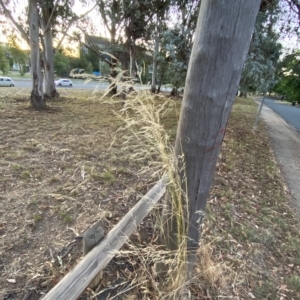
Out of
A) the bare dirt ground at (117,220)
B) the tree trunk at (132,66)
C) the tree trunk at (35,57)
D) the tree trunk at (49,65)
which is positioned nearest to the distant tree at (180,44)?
the tree trunk at (132,66)

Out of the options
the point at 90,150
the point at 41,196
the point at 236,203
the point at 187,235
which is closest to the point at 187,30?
the point at 90,150

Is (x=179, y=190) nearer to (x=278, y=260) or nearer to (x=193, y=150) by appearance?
(x=193, y=150)

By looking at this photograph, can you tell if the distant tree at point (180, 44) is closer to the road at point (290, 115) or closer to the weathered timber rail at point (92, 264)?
the weathered timber rail at point (92, 264)

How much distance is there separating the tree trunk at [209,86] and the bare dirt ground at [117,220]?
1.82ft

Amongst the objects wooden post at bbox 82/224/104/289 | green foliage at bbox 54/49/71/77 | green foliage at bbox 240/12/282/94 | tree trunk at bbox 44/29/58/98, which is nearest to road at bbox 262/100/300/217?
green foliage at bbox 240/12/282/94

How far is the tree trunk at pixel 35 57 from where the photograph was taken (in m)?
6.57

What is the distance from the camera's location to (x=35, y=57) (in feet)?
23.5

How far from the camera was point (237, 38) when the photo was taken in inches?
34.4

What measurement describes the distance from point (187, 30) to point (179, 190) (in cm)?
628

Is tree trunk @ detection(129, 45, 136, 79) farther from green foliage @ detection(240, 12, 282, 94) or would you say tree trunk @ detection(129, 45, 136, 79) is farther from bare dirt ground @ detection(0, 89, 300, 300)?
green foliage @ detection(240, 12, 282, 94)

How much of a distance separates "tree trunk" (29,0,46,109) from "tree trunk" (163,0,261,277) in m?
7.77

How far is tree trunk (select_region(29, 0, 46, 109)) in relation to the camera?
259 inches

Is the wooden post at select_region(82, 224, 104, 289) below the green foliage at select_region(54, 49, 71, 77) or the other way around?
below

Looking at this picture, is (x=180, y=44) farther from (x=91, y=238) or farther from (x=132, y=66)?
(x=91, y=238)
